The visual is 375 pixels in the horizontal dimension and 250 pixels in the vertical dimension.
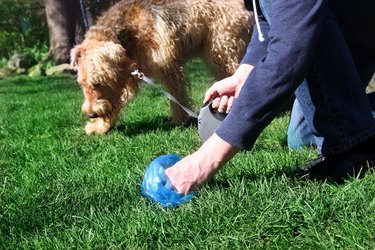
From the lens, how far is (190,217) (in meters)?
2.11

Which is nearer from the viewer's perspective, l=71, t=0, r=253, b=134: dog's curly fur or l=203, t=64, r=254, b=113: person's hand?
l=203, t=64, r=254, b=113: person's hand

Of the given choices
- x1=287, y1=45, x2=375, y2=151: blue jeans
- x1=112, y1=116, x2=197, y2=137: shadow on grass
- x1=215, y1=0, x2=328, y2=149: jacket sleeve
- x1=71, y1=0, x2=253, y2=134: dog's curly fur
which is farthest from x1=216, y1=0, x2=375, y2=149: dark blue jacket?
x1=71, y1=0, x2=253, y2=134: dog's curly fur

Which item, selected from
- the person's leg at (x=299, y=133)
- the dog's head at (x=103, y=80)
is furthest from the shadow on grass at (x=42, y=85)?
the person's leg at (x=299, y=133)

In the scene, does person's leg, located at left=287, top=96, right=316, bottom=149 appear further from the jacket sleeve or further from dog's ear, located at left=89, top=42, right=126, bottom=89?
dog's ear, located at left=89, top=42, right=126, bottom=89

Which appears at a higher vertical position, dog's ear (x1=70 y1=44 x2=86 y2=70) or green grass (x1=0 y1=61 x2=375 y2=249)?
green grass (x1=0 y1=61 x2=375 y2=249)

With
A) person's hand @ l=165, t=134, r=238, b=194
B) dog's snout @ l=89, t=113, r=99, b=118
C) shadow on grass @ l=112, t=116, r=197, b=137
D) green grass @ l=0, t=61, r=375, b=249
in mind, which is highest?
person's hand @ l=165, t=134, r=238, b=194

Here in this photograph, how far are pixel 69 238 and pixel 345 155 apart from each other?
1.30m

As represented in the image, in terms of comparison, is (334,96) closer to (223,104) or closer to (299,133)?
(223,104)

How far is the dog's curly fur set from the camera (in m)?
4.92

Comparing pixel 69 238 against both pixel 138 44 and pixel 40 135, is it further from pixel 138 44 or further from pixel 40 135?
pixel 138 44

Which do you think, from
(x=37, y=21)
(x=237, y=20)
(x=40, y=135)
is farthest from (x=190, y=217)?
(x=37, y=21)

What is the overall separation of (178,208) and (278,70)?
68 centimetres

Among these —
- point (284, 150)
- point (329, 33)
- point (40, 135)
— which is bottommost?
point (40, 135)

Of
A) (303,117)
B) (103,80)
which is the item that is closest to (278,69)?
(303,117)
